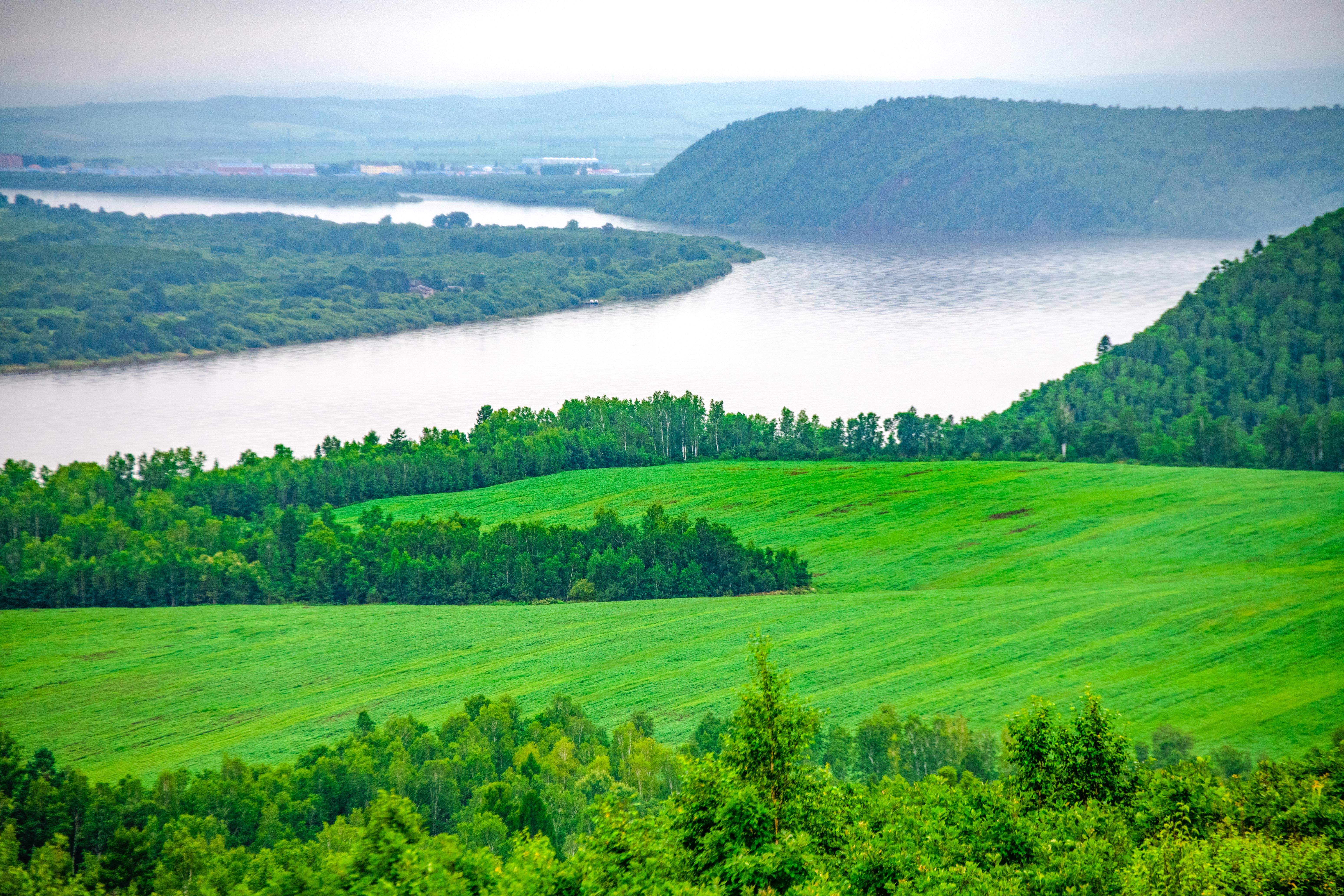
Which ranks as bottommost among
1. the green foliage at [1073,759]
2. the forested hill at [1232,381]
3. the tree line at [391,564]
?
the tree line at [391,564]

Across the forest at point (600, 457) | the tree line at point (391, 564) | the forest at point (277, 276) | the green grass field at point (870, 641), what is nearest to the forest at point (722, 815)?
the green grass field at point (870, 641)

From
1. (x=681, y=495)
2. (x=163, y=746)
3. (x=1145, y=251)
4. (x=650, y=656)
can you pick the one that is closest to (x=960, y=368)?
(x=681, y=495)

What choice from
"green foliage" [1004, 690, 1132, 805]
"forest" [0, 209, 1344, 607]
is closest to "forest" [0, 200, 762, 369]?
"forest" [0, 209, 1344, 607]

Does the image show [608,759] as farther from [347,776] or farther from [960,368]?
[960,368]

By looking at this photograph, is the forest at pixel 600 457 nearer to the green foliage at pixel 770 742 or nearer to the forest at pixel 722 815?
the forest at pixel 722 815

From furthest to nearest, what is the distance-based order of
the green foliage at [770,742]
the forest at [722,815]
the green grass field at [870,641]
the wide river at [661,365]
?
the wide river at [661,365] → the green grass field at [870,641] → the green foliage at [770,742] → the forest at [722,815]
